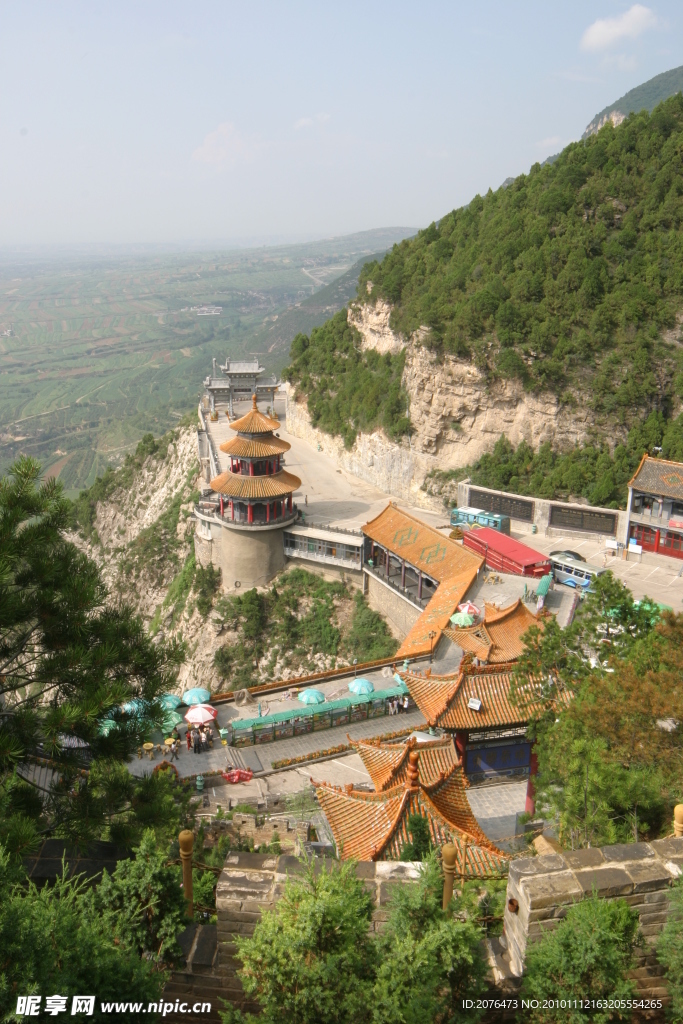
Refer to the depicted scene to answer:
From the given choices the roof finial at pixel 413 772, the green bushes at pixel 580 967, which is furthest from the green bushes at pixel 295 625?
the green bushes at pixel 580 967

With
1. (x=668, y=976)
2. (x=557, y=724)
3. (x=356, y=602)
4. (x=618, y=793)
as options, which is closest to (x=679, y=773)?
(x=618, y=793)

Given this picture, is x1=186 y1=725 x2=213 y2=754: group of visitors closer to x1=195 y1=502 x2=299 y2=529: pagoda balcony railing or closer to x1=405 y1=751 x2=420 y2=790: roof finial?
x1=405 y1=751 x2=420 y2=790: roof finial

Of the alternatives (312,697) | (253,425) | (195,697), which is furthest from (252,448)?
(312,697)

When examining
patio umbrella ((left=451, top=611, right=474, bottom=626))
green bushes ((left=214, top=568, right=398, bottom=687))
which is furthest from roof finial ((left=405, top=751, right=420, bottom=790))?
green bushes ((left=214, top=568, right=398, bottom=687))

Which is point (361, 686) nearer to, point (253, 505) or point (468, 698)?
point (468, 698)

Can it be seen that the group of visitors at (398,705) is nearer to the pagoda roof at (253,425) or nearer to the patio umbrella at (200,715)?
the patio umbrella at (200,715)
